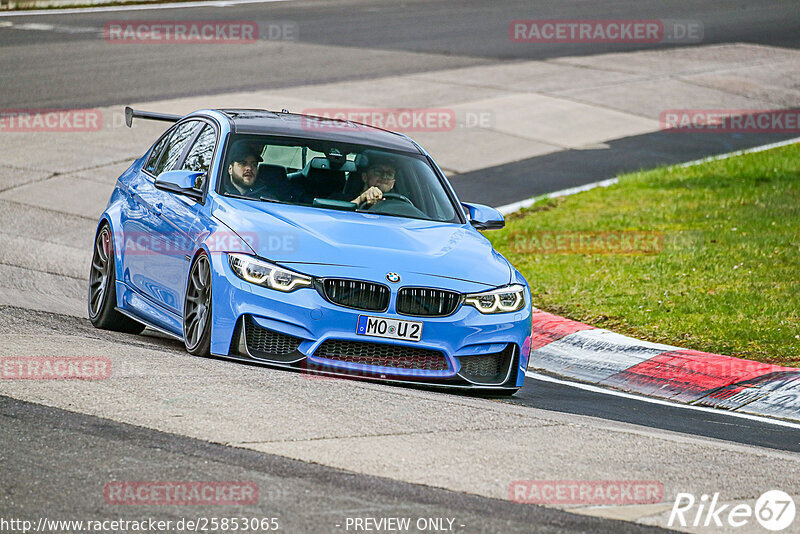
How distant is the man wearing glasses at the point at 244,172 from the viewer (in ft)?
27.9

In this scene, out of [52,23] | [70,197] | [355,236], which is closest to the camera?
[355,236]

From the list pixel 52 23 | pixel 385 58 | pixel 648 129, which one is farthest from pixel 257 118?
pixel 52 23

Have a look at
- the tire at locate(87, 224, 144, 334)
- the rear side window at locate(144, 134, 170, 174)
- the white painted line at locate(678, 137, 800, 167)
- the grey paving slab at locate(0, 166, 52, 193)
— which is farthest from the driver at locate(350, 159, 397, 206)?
the white painted line at locate(678, 137, 800, 167)

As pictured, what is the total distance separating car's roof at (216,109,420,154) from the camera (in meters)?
8.92

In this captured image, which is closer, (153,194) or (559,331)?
(153,194)

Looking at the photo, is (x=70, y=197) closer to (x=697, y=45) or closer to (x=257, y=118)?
(x=257, y=118)

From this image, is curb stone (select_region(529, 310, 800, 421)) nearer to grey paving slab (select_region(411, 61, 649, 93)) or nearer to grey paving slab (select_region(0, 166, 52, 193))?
grey paving slab (select_region(0, 166, 52, 193))

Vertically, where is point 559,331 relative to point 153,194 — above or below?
below

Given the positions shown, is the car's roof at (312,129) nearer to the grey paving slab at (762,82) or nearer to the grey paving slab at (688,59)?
the grey paving slab at (762,82)

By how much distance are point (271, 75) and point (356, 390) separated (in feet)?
55.5

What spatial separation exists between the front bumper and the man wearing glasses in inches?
35.9

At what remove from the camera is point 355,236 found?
7906 millimetres

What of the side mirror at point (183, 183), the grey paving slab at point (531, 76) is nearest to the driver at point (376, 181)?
the side mirror at point (183, 183)

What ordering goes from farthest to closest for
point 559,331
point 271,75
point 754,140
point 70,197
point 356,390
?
point 271,75, point 754,140, point 70,197, point 559,331, point 356,390
